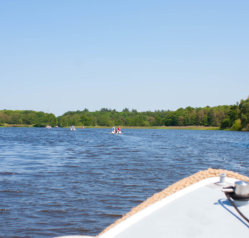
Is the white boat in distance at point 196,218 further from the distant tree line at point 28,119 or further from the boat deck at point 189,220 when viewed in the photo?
the distant tree line at point 28,119

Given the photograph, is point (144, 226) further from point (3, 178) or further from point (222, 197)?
point (3, 178)

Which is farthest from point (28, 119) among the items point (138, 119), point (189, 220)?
point (189, 220)

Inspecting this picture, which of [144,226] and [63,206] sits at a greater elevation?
[144,226]

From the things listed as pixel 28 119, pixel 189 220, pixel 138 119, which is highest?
pixel 138 119

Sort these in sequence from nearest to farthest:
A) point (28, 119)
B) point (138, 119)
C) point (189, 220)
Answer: point (189, 220), point (28, 119), point (138, 119)

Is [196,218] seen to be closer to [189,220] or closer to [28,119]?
[189,220]

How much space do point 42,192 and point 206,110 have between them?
164m

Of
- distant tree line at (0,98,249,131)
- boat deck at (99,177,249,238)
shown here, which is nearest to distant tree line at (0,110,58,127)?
distant tree line at (0,98,249,131)

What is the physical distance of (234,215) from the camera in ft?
9.29

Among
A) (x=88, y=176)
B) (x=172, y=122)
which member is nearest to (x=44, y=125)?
(x=172, y=122)

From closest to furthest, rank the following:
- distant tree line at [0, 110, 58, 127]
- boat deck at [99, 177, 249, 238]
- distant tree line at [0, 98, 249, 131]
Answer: boat deck at [99, 177, 249, 238] < distant tree line at [0, 98, 249, 131] < distant tree line at [0, 110, 58, 127]

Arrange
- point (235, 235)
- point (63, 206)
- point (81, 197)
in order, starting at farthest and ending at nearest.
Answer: point (81, 197) → point (63, 206) → point (235, 235)

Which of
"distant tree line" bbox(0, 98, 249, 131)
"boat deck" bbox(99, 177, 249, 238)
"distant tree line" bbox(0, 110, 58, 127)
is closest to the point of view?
"boat deck" bbox(99, 177, 249, 238)

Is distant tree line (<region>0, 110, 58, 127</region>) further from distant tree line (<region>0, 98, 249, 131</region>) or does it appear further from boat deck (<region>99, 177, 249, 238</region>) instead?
boat deck (<region>99, 177, 249, 238</region>)
